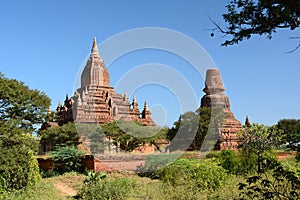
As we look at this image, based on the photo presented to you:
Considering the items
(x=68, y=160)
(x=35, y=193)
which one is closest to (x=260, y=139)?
(x=68, y=160)

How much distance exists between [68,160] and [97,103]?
1505 centimetres

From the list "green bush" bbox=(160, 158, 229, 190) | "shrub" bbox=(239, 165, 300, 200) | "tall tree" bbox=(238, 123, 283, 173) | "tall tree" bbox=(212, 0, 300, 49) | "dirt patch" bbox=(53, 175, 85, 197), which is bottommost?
"dirt patch" bbox=(53, 175, 85, 197)

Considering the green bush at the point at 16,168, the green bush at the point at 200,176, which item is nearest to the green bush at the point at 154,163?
the green bush at the point at 200,176

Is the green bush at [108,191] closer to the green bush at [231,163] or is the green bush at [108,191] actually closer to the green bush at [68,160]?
the green bush at [231,163]

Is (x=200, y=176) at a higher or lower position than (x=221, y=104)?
lower

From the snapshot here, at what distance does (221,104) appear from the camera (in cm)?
3675

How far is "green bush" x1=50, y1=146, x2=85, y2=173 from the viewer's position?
19.3m

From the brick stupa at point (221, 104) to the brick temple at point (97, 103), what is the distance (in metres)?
6.87

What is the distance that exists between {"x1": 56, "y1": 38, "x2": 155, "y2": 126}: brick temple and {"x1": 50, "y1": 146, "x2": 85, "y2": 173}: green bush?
11590 mm

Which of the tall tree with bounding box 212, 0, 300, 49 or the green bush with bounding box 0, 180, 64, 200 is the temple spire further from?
the tall tree with bounding box 212, 0, 300, 49

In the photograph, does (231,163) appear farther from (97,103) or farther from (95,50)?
(95,50)

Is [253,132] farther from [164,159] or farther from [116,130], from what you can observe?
[116,130]

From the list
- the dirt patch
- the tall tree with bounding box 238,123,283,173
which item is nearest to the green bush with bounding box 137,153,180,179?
the dirt patch

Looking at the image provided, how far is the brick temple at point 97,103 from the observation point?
3266 centimetres
